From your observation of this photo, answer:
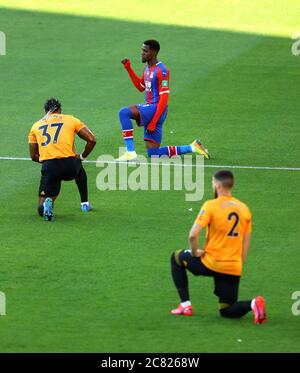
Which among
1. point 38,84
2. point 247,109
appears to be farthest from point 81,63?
point 247,109

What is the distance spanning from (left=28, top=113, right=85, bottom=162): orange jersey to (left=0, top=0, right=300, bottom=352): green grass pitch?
91 cm

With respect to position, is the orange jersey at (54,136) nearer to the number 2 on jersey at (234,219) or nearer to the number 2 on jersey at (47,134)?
the number 2 on jersey at (47,134)

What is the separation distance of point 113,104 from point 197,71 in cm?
390

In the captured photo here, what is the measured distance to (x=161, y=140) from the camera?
66.0 ft

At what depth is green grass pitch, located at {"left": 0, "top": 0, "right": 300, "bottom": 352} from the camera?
11.3m

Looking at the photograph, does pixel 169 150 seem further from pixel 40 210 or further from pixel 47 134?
pixel 40 210

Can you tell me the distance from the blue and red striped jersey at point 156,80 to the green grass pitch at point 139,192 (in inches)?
54.5

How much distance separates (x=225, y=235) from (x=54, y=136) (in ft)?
16.4

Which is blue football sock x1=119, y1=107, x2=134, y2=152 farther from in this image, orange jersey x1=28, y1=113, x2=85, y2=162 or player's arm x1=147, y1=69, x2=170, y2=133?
orange jersey x1=28, y1=113, x2=85, y2=162

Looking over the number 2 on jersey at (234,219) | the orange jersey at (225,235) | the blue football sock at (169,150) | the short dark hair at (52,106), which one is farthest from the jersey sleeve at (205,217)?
the blue football sock at (169,150)

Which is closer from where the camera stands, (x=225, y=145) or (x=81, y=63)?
(x=225, y=145)

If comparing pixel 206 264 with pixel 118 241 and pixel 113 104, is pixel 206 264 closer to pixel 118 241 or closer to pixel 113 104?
pixel 118 241

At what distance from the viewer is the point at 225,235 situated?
11266 millimetres

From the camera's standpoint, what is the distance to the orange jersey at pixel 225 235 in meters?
11.2
